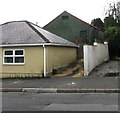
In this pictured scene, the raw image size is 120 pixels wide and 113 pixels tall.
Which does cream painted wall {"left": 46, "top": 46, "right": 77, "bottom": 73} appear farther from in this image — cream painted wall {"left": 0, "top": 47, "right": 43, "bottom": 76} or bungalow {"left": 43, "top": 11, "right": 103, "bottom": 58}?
bungalow {"left": 43, "top": 11, "right": 103, "bottom": 58}

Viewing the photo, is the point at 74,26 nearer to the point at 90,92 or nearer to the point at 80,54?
the point at 80,54

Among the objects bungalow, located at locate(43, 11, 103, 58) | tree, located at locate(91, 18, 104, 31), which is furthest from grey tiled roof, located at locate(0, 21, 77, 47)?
tree, located at locate(91, 18, 104, 31)

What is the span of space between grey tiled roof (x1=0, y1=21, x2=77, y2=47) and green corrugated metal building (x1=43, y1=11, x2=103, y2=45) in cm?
1007

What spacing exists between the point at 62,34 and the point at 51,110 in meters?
22.5

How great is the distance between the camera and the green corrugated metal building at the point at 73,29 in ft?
87.9

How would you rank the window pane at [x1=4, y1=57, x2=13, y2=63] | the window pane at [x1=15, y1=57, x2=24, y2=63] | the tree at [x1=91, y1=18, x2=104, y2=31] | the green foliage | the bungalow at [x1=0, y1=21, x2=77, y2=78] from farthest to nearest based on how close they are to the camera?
the tree at [x1=91, y1=18, x2=104, y2=31] → the green foliage → the window pane at [x1=4, y1=57, x2=13, y2=63] → the window pane at [x1=15, y1=57, x2=24, y2=63] → the bungalow at [x1=0, y1=21, x2=77, y2=78]

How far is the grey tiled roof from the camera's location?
49.2 ft

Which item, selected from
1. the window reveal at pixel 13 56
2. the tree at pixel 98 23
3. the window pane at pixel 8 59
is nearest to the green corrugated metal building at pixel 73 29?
the tree at pixel 98 23

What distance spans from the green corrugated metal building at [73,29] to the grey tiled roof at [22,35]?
33.0 feet

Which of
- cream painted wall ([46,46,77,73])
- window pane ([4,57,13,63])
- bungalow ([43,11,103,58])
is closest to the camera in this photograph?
cream painted wall ([46,46,77,73])

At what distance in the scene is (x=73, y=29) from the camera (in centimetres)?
2800

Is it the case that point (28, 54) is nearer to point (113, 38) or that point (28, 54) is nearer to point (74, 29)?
point (113, 38)

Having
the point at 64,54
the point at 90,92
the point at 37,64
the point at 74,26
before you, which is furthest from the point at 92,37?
the point at 90,92

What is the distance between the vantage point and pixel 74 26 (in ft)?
92.2
